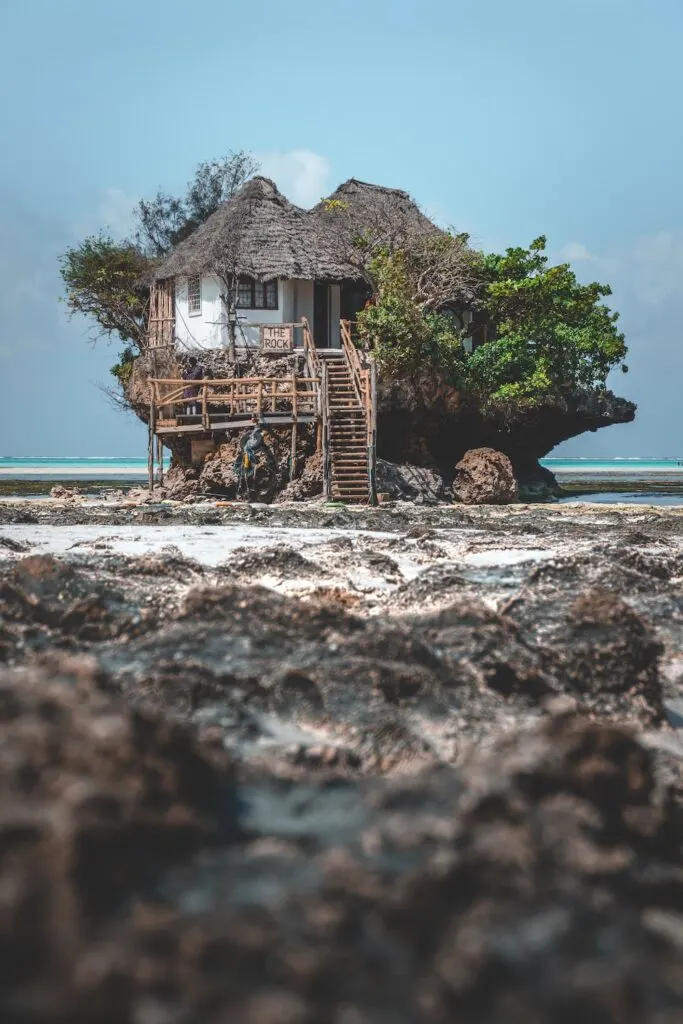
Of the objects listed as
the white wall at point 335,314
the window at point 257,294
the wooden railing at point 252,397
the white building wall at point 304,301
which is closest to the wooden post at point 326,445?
the wooden railing at point 252,397

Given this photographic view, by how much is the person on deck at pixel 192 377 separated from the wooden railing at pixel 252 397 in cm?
12

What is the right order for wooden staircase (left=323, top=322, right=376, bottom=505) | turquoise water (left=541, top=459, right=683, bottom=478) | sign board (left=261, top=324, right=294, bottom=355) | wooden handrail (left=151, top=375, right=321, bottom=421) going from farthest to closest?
turquoise water (left=541, top=459, right=683, bottom=478)
sign board (left=261, top=324, right=294, bottom=355)
wooden handrail (left=151, top=375, right=321, bottom=421)
wooden staircase (left=323, top=322, right=376, bottom=505)

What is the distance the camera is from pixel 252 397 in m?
25.7

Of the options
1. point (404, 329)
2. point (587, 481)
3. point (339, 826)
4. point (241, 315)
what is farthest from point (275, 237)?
point (339, 826)

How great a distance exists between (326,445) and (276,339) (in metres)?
7.02

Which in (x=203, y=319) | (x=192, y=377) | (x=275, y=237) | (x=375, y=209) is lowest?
(x=192, y=377)

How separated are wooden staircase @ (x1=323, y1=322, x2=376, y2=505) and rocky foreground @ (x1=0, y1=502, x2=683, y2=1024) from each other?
1954 centimetres

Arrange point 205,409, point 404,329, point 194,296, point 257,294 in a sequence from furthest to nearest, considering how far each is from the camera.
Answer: point 194,296 < point 257,294 < point 404,329 < point 205,409

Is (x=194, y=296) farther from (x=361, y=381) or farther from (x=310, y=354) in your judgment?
(x=361, y=381)

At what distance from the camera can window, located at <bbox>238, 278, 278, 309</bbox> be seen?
31.0m

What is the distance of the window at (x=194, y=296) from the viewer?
32.0 m

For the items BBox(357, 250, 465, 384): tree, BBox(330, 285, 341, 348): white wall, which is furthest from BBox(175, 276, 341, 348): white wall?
BBox(357, 250, 465, 384): tree

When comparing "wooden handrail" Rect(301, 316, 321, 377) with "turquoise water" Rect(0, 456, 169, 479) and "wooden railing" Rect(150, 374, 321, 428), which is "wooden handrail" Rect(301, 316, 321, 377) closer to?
"wooden railing" Rect(150, 374, 321, 428)

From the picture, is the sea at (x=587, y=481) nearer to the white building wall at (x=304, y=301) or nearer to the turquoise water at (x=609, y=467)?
the turquoise water at (x=609, y=467)
